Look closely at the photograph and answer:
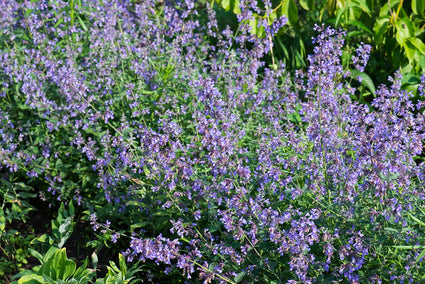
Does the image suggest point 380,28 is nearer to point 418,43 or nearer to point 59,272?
point 418,43

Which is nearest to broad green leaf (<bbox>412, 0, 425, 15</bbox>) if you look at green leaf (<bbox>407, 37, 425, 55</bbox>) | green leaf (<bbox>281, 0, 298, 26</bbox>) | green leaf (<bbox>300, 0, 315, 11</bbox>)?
green leaf (<bbox>407, 37, 425, 55</bbox>)

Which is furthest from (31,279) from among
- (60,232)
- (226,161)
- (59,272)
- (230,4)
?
(230,4)

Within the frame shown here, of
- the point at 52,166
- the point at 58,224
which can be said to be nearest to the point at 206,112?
the point at 58,224

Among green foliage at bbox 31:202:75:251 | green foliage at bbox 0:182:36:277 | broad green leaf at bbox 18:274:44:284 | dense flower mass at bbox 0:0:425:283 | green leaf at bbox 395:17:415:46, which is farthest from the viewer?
green leaf at bbox 395:17:415:46

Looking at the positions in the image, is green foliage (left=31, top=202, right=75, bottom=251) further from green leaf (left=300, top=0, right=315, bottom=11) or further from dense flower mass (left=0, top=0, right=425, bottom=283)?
green leaf (left=300, top=0, right=315, bottom=11)

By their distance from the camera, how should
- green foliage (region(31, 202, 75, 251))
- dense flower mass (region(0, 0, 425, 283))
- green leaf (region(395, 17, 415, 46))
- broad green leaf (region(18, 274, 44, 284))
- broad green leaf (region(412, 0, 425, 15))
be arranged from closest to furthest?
1. dense flower mass (region(0, 0, 425, 283))
2. broad green leaf (region(18, 274, 44, 284))
3. green foliage (region(31, 202, 75, 251))
4. green leaf (region(395, 17, 415, 46))
5. broad green leaf (region(412, 0, 425, 15))

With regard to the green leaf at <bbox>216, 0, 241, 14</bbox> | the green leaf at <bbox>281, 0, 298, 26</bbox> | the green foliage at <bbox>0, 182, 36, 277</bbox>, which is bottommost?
the green foliage at <bbox>0, 182, 36, 277</bbox>

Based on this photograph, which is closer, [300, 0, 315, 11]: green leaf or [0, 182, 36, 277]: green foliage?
[0, 182, 36, 277]: green foliage

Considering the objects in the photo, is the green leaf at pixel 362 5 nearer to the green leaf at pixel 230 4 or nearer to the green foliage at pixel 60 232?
the green leaf at pixel 230 4

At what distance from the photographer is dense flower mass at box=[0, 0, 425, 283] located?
286 centimetres

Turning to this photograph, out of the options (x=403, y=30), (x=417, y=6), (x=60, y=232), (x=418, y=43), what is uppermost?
(x=417, y=6)

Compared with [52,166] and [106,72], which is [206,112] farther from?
[52,166]

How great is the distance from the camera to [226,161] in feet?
9.52

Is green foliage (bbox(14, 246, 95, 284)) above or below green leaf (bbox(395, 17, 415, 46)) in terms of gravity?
below
